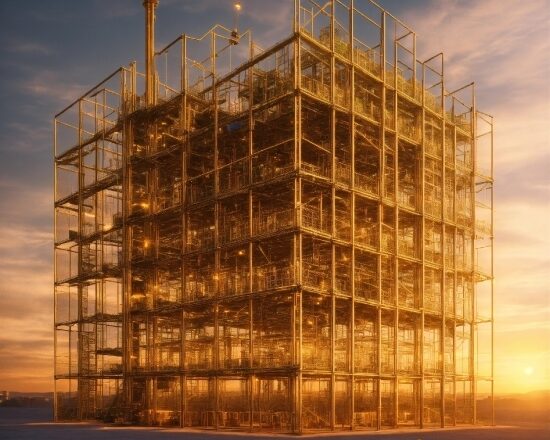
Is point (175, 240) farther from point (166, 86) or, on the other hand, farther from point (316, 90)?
point (316, 90)

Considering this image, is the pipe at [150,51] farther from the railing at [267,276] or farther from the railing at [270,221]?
the railing at [267,276]

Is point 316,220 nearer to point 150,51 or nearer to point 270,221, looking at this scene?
point 270,221

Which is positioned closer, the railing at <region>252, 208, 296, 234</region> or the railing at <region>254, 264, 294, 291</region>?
the railing at <region>252, 208, 296, 234</region>

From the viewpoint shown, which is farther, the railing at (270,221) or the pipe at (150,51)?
the pipe at (150,51)

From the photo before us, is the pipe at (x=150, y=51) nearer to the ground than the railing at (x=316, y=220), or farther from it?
farther from it

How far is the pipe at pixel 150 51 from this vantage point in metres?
57.4

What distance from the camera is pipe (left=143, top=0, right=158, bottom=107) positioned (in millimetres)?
57438

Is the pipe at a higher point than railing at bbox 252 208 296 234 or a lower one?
higher

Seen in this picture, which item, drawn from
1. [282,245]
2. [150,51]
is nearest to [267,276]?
[282,245]

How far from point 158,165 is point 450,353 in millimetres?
28495

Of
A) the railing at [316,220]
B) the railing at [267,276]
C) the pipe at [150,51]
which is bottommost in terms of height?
the railing at [267,276]

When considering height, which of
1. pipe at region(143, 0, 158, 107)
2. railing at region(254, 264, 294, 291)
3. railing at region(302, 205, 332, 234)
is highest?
pipe at region(143, 0, 158, 107)

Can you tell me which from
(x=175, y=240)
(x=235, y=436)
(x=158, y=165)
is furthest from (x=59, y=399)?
(x=235, y=436)

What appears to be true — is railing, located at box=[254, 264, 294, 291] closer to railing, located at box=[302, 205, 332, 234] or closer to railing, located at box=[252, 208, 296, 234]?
railing, located at box=[252, 208, 296, 234]
